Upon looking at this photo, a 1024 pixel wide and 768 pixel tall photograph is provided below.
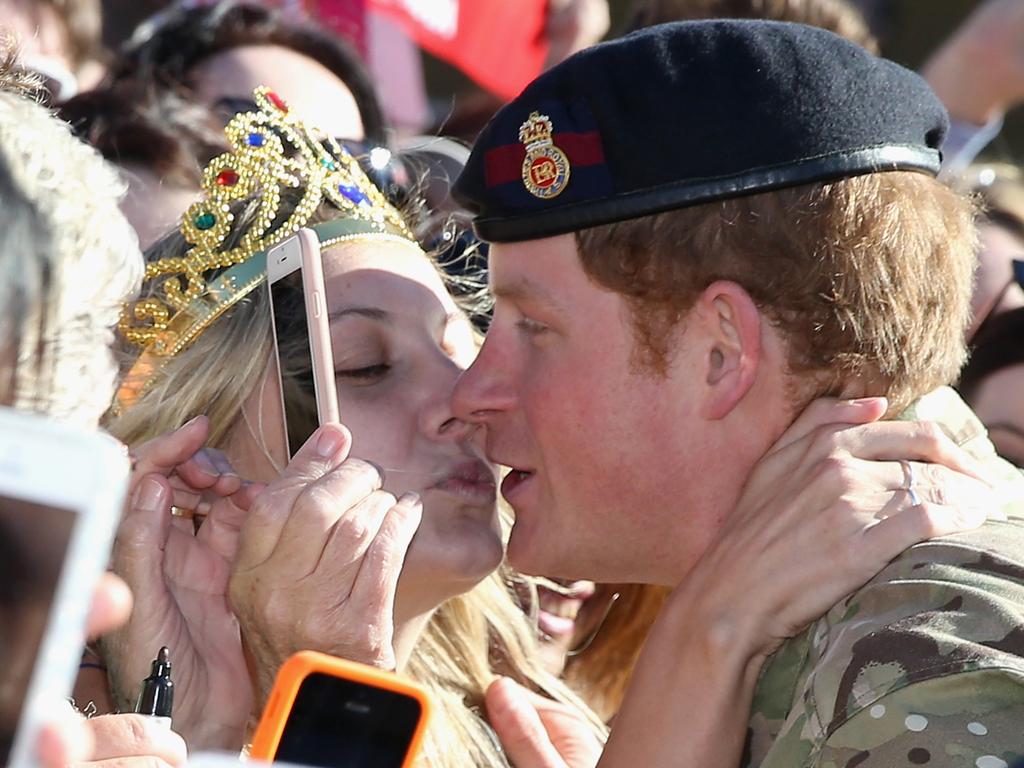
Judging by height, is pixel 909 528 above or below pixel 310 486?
above

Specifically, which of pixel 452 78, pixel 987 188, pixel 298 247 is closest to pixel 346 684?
pixel 298 247

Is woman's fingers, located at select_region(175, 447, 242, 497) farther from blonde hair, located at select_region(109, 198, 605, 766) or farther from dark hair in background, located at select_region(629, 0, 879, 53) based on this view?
dark hair in background, located at select_region(629, 0, 879, 53)

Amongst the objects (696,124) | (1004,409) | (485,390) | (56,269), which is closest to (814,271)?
(696,124)

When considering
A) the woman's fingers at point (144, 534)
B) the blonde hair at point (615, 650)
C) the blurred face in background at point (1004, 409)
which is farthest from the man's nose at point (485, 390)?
the blurred face in background at point (1004, 409)

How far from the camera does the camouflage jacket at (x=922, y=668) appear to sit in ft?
5.12

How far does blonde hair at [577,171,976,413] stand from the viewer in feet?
6.88

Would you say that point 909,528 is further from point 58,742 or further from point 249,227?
point 249,227

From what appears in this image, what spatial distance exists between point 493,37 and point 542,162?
280 centimetres

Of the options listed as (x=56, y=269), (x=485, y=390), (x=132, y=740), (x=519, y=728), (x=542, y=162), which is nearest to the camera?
(x=56, y=269)

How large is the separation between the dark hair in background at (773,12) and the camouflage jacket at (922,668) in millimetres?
2130

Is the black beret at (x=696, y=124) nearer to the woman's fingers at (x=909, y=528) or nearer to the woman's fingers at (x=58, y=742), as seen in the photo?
the woman's fingers at (x=909, y=528)

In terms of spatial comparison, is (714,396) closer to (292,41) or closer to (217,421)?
(217,421)

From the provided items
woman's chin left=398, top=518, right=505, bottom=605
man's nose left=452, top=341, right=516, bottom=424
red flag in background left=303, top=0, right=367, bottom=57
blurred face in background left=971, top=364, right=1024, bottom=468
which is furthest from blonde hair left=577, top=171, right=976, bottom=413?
red flag in background left=303, top=0, right=367, bottom=57

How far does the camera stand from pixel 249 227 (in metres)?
2.60
